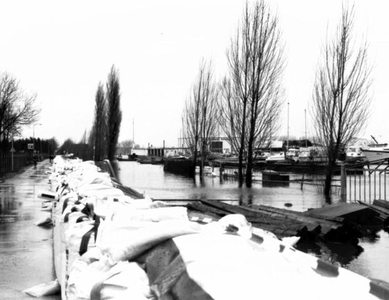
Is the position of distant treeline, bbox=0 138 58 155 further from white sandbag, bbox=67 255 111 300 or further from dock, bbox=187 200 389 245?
white sandbag, bbox=67 255 111 300

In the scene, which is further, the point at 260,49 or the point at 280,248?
the point at 260,49

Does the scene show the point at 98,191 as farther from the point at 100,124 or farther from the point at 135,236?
the point at 100,124

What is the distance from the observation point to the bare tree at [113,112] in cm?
6469

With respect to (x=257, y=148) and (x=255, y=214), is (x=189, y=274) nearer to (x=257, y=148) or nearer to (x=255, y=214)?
(x=255, y=214)

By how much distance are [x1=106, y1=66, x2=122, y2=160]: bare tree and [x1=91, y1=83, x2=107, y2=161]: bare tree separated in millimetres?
2581

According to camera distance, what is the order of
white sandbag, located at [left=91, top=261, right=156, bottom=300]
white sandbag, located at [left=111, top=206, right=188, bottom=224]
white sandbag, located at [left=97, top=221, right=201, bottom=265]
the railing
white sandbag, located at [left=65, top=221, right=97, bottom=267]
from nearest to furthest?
white sandbag, located at [left=91, top=261, right=156, bottom=300] < white sandbag, located at [left=97, top=221, right=201, bottom=265] < white sandbag, located at [left=111, top=206, right=188, bottom=224] < white sandbag, located at [left=65, top=221, right=97, bottom=267] < the railing

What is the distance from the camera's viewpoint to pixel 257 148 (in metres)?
27.9

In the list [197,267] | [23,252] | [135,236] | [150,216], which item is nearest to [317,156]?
[23,252]

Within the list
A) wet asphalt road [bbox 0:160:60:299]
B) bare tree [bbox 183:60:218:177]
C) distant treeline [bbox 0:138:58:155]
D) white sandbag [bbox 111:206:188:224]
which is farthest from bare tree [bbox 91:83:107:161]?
white sandbag [bbox 111:206:188:224]

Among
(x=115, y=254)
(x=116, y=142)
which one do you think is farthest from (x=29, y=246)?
(x=116, y=142)

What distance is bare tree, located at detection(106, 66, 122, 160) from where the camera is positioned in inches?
2547

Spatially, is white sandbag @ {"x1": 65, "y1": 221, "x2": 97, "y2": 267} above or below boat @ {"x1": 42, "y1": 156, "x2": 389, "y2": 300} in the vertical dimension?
below

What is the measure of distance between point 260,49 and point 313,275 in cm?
2407

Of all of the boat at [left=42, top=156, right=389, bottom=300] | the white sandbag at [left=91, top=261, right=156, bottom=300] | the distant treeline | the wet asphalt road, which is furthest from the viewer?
the distant treeline
